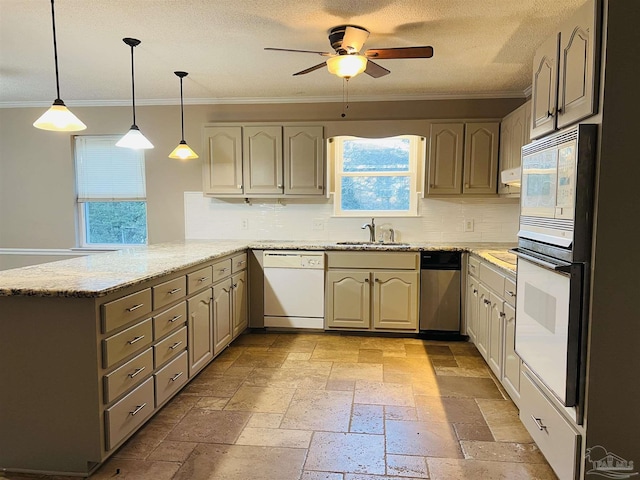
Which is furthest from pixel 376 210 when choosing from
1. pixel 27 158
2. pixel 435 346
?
pixel 27 158

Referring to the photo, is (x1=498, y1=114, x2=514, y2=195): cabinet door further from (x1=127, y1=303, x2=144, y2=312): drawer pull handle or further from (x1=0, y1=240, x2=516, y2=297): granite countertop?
(x1=127, y1=303, x2=144, y2=312): drawer pull handle

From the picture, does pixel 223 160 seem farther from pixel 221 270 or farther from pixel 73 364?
pixel 73 364

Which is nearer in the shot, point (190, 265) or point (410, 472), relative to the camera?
point (410, 472)

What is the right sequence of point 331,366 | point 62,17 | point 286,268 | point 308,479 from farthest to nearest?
point 286,268
point 331,366
point 62,17
point 308,479

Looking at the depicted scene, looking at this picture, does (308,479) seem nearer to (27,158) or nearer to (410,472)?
(410,472)

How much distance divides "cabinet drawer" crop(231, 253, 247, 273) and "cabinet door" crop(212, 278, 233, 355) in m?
0.16

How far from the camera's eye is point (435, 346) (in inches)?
153

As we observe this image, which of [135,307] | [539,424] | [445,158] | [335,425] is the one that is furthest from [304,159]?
[539,424]

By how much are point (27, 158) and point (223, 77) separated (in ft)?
8.69

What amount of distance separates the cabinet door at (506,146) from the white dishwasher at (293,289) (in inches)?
71.1

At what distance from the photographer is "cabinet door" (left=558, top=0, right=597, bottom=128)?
5.23 ft

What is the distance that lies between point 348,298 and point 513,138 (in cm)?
203

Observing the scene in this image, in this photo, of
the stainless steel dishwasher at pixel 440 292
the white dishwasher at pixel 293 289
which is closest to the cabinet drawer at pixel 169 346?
the white dishwasher at pixel 293 289

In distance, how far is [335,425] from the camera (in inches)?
96.7
